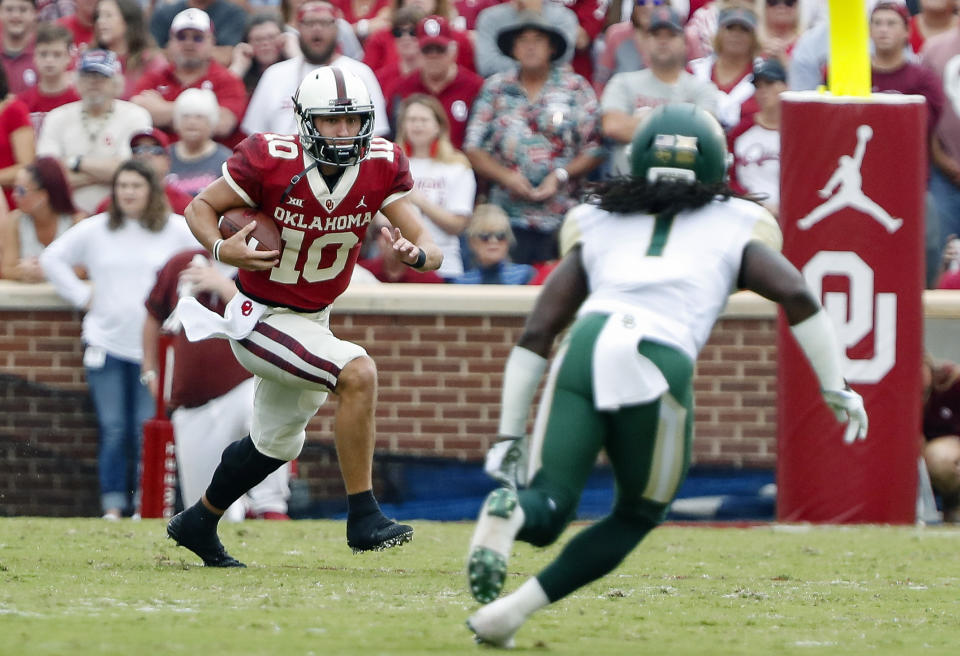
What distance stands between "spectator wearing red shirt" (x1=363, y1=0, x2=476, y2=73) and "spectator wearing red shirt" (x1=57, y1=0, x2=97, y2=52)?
225cm

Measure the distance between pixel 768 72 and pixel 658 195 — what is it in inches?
243

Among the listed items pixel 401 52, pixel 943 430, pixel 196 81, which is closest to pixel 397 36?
pixel 401 52

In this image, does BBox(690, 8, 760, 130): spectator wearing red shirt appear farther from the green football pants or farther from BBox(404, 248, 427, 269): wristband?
the green football pants

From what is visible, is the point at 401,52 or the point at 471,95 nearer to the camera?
the point at 471,95

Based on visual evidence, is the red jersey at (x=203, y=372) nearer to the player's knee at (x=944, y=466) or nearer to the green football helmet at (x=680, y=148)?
the player's knee at (x=944, y=466)

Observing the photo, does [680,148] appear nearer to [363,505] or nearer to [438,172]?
[363,505]

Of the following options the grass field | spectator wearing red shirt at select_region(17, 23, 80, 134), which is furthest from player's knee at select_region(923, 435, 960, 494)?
spectator wearing red shirt at select_region(17, 23, 80, 134)

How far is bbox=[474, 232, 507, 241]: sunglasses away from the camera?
10242mm

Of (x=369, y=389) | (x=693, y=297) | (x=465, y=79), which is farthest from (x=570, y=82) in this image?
(x=693, y=297)

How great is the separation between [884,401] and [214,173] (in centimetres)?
439

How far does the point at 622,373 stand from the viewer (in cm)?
453

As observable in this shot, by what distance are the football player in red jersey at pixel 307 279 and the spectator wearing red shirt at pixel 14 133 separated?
17.1 ft

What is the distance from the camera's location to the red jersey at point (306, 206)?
6.27m

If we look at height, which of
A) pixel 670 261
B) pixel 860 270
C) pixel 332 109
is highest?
pixel 332 109
